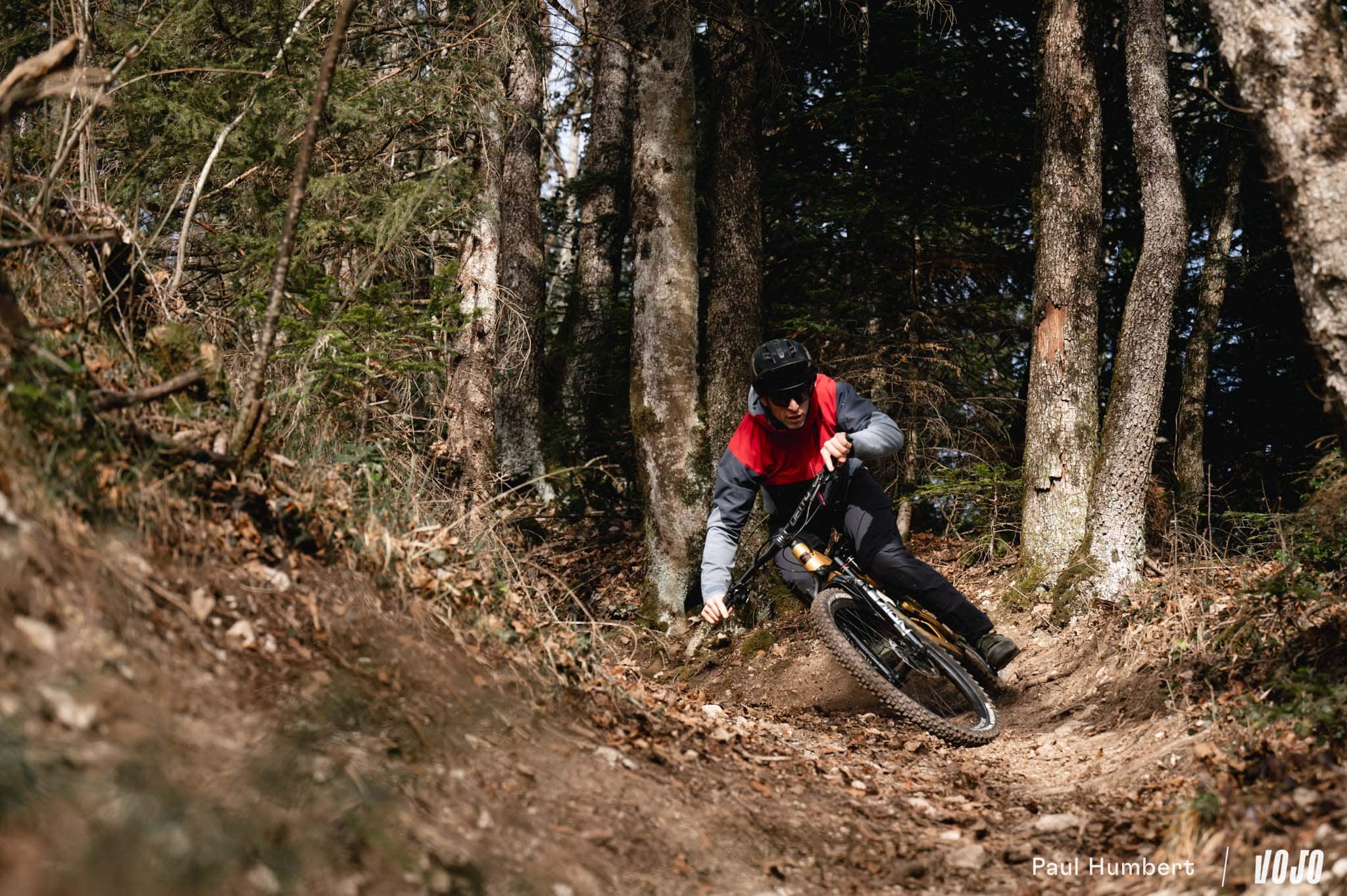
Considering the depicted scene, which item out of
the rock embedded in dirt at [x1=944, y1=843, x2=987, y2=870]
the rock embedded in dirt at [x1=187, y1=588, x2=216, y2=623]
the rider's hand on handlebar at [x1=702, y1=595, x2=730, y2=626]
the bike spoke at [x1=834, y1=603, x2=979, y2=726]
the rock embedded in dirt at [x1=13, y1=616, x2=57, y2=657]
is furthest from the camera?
the bike spoke at [x1=834, y1=603, x2=979, y2=726]

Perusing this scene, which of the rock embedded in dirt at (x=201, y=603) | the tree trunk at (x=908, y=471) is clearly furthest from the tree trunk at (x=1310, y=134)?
the tree trunk at (x=908, y=471)

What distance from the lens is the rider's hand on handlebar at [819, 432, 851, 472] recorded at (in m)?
5.46

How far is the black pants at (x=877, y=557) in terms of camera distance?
6105mm

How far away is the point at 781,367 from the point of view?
5.48 meters

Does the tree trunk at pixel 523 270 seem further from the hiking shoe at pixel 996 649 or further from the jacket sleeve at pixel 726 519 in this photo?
the hiking shoe at pixel 996 649

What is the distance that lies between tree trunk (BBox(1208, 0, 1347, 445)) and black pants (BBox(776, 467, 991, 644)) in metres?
2.71

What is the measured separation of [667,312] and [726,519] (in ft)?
10.9

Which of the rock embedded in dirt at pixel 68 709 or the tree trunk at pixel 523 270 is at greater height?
the tree trunk at pixel 523 270

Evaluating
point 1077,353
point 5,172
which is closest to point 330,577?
point 5,172

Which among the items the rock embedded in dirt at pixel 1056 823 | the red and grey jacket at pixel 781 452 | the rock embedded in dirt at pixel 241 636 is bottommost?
the rock embedded in dirt at pixel 1056 823

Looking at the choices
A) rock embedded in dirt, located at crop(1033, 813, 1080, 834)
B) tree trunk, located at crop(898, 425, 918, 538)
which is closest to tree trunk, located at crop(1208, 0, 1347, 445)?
rock embedded in dirt, located at crop(1033, 813, 1080, 834)

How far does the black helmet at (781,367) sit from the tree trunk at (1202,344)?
5.87m

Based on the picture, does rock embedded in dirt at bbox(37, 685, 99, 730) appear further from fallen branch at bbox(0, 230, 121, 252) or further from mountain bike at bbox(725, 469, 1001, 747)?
mountain bike at bbox(725, 469, 1001, 747)

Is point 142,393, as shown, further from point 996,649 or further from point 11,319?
point 996,649
